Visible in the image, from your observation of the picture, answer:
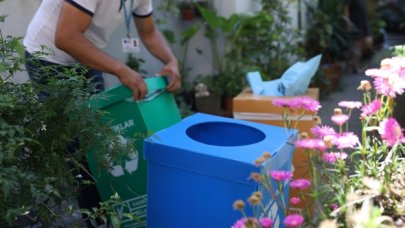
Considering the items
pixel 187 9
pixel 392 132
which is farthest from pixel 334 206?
pixel 187 9

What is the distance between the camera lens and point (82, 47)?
80.8 inches

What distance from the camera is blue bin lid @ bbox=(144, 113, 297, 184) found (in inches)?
59.5

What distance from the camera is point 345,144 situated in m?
1.25

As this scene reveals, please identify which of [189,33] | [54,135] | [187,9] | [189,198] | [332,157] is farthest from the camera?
[187,9]

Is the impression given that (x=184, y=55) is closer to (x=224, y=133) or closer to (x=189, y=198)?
(x=224, y=133)

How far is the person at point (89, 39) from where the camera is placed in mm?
2029

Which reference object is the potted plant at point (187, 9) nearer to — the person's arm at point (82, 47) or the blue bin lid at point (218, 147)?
the person's arm at point (82, 47)

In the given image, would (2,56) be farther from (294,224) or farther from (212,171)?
(294,224)

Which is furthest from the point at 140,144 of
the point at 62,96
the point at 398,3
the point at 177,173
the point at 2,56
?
the point at 398,3

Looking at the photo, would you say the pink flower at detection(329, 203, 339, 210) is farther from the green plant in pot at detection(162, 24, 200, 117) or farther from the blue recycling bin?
the green plant in pot at detection(162, 24, 200, 117)

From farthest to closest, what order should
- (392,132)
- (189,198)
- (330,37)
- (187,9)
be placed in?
(330,37) → (187,9) → (189,198) → (392,132)

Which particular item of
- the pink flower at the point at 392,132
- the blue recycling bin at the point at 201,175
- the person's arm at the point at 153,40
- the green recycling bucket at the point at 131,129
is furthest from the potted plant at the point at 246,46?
the pink flower at the point at 392,132

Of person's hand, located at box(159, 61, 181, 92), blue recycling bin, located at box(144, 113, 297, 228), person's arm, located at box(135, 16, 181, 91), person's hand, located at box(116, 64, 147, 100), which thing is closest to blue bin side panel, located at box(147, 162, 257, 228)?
blue recycling bin, located at box(144, 113, 297, 228)

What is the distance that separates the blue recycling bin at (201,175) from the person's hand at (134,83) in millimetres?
313
